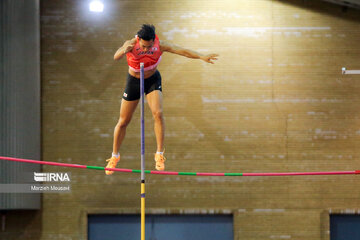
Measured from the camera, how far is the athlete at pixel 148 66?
5.19 metres

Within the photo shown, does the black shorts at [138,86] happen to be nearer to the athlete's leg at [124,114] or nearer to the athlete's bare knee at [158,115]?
the athlete's leg at [124,114]

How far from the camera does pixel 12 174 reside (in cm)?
746

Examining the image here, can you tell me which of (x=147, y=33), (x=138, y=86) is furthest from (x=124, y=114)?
(x=147, y=33)

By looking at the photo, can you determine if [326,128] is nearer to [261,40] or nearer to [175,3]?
[261,40]

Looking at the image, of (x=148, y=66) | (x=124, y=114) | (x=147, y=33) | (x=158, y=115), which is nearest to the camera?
(x=147, y=33)

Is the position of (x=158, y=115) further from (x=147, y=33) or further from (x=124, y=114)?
(x=147, y=33)

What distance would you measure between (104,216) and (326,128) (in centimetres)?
404

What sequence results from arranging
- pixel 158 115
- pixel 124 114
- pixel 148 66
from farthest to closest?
pixel 124 114, pixel 158 115, pixel 148 66

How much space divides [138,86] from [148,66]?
31 cm

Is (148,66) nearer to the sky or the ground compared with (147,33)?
nearer to the ground

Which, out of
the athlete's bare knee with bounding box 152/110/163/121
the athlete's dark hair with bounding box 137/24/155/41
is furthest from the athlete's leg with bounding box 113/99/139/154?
the athlete's dark hair with bounding box 137/24/155/41

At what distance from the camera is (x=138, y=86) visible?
556 centimetres

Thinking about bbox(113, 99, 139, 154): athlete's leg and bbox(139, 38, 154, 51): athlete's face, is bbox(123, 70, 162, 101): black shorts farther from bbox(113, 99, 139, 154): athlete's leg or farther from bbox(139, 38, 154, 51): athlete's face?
bbox(139, 38, 154, 51): athlete's face

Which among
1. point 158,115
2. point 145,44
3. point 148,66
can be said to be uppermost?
point 145,44
